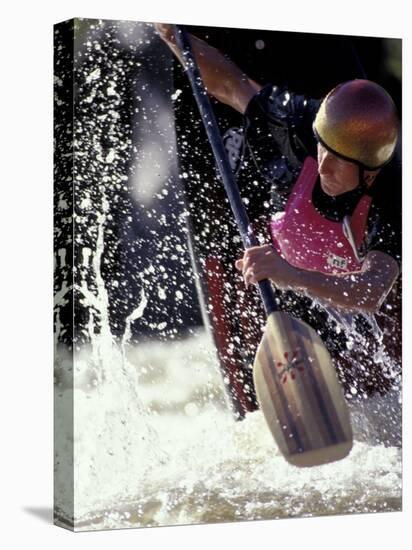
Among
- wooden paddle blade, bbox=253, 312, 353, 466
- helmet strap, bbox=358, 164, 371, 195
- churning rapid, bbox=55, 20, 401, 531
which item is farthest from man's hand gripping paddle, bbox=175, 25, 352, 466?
helmet strap, bbox=358, 164, 371, 195

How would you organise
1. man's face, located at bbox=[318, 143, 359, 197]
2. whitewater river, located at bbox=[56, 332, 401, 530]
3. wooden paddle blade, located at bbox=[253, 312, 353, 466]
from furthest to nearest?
man's face, located at bbox=[318, 143, 359, 197] < wooden paddle blade, located at bbox=[253, 312, 353, 466] < whitewater river, located at bbox=[56, 332, 401, 530]

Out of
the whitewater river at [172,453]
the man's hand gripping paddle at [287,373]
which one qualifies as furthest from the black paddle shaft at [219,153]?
the whitewater river at [172,453]

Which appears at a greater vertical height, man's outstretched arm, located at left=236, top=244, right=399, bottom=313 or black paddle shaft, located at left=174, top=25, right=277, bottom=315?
black paddle shaft, located at left=174, top=25, right=277, bottom=315

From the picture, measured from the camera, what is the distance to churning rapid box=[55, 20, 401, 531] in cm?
472

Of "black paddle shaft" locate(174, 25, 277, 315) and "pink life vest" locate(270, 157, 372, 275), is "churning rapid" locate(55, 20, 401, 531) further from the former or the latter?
"pink life vest" locate(270, 157, 372, 275)

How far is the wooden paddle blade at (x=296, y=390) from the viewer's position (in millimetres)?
5051

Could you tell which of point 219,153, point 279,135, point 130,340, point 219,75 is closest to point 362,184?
point 279,135

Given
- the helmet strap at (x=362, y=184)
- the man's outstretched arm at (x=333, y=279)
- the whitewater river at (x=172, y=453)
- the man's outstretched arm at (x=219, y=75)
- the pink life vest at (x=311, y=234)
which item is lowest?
the whitewater river at (x=172, y=453)

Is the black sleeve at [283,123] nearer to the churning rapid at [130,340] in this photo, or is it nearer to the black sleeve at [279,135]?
the black sleeve at [279,135]

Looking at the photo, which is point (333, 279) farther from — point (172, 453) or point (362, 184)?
point (172, 453)

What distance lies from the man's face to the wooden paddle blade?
562 mm

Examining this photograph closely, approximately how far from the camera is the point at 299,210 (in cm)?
517

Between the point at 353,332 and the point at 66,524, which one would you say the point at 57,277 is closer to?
the point at 66,524

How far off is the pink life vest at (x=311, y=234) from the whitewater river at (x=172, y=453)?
0.53 m
